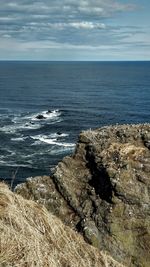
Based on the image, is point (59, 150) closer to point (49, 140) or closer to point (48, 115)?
point (49, 140)

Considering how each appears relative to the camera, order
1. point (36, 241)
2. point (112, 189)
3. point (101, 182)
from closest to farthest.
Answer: point (36, 241) → point (112, 189) → point (101, 182)

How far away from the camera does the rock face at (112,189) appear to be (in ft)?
56.8

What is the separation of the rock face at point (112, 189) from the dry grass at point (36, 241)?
8.03 m

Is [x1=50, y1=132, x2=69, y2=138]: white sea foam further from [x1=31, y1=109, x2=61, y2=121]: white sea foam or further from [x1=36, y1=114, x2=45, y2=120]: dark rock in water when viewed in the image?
[x1=36, y1=114, x2=45, y2=120]: dark rock in water

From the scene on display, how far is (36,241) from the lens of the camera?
848cm

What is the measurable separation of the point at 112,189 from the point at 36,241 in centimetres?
1033

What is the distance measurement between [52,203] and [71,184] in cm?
125

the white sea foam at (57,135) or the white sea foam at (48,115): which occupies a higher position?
the white sea foam at (57,135)

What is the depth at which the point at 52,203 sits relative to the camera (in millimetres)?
20203

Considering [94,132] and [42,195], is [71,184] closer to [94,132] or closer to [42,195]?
[42,195]

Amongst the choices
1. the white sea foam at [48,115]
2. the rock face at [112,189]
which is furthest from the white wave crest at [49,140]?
the rock face at [112,189]

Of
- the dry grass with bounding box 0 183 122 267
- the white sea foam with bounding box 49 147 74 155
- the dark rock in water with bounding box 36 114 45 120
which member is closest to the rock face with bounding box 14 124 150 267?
the dry grass with bounding box 0 183 122 267

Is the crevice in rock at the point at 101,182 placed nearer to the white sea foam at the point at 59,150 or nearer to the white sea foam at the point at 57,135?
the white sea foam at the point at 59,150

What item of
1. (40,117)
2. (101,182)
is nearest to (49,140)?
(40,117)
